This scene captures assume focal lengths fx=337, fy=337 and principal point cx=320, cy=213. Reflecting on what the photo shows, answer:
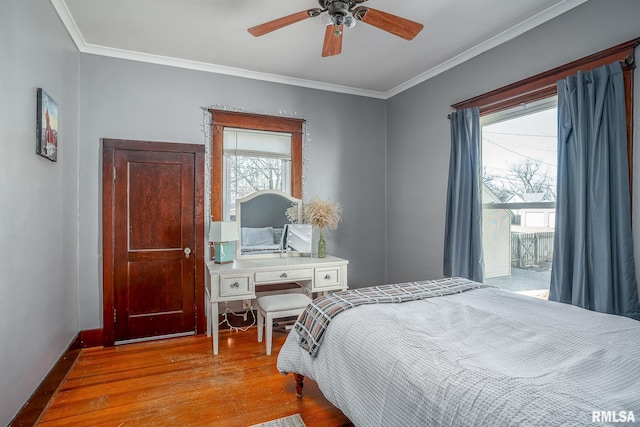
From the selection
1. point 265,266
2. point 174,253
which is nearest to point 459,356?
point 265,266

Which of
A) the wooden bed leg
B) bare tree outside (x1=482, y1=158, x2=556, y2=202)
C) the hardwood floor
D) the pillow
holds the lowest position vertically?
the hardwood floor

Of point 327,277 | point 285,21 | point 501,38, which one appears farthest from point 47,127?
point 501,38

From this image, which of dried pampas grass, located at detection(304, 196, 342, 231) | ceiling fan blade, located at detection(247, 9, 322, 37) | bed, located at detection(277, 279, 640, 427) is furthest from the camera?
dried pampas grass, located at detection(304, 196, 342, 231)

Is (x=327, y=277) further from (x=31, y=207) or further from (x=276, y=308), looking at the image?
(x=31, y=207)

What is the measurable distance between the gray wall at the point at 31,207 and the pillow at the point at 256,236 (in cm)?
150

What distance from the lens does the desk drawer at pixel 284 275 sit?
309 cm

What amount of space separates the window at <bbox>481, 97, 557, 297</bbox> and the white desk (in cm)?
145

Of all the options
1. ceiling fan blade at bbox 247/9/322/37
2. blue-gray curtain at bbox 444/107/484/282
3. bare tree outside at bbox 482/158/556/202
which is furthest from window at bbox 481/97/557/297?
ceiling fan blade at bbox 247/9/322/37

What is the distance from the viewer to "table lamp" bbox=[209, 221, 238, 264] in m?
3.14

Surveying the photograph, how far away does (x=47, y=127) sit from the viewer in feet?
7.13

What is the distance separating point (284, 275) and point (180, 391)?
1.25 metres

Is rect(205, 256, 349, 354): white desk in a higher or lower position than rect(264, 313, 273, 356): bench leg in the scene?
higher

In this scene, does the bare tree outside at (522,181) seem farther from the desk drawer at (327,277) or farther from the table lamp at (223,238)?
the table lamp at (223,238)

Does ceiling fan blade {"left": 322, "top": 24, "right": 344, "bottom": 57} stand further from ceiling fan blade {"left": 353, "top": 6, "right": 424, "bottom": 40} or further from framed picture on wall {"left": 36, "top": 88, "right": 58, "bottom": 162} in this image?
framed picture on wall {"left": 36, "top": 88, "right": 58, "bottom": 162}
